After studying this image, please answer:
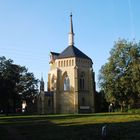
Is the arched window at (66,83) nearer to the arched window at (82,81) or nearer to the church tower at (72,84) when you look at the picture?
the church tower at (72,84)

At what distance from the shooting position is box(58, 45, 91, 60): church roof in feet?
315

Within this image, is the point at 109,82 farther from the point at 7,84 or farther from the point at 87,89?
the point at 87,89

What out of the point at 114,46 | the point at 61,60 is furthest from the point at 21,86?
the point at 114,46

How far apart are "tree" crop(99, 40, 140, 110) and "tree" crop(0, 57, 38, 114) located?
907 inches

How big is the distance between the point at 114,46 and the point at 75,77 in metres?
29.4

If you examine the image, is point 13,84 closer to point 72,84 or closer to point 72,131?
point 72,84

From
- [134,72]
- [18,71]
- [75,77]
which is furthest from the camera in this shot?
[18,71]

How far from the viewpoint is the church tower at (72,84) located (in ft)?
307

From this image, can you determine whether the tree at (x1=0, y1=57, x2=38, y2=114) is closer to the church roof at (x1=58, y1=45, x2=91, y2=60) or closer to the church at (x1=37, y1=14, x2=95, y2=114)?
the church at (x1=37, y1=14, x2=95, y2=114)

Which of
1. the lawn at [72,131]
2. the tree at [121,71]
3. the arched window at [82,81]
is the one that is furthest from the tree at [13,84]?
the lawn at [72,131]

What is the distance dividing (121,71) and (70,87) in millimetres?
31147

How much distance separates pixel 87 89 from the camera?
96.1 meters

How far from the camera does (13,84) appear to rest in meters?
82.8

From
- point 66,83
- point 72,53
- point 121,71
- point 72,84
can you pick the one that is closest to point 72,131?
point 121,71
